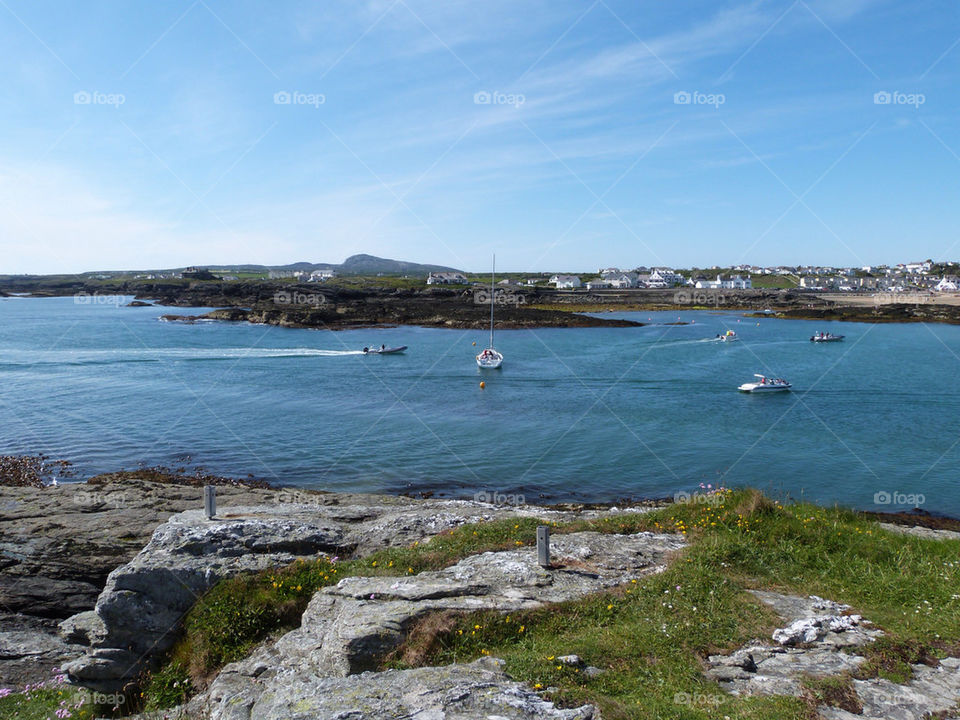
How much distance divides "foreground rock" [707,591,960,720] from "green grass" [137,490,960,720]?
180 millimetres

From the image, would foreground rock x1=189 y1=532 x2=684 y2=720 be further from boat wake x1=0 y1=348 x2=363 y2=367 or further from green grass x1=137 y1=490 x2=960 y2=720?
boat wake x1=0 y1=348 x2=363 y2=367

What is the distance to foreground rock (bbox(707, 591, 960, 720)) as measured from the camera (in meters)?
6.16

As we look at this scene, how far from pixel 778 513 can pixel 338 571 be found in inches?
321

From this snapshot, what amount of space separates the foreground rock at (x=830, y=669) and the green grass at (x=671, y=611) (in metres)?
0.18

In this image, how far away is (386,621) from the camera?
788cm

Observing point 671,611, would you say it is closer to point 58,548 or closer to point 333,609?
point 333,609

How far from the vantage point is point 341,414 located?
3541 centimetres

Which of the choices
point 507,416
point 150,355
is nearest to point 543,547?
point 507,416

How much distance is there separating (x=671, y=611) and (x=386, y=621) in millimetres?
3693

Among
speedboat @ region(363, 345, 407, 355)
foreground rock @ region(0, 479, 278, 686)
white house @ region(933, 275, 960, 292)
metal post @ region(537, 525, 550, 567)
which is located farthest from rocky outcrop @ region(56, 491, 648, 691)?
white house @ region(933, 275, 960, 292)

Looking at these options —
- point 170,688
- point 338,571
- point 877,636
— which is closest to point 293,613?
point 338,571

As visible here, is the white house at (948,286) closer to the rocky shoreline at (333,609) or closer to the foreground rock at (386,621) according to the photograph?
the rocky shoreline at (333,609)

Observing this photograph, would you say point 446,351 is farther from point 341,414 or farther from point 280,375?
point 341,414

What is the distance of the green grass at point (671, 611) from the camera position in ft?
21.8
